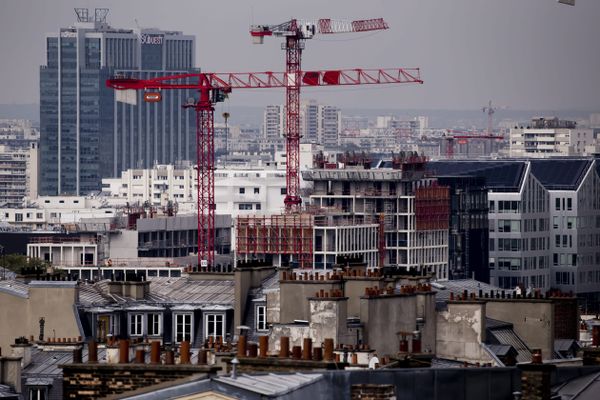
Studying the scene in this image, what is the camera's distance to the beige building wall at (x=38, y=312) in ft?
183

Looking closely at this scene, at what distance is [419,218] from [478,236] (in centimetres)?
871

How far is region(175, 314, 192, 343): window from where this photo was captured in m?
64.6

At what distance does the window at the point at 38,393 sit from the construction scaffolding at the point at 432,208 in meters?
143

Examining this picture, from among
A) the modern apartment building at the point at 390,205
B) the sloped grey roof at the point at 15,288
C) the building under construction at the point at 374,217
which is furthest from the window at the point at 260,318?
the modern apartment building at the point at 390,205

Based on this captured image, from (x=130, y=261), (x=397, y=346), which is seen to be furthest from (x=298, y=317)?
(x=130, y=261)

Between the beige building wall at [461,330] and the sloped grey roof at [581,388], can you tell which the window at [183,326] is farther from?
the sloped grey roof at [581,388]

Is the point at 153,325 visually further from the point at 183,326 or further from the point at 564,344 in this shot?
the point at 564,344

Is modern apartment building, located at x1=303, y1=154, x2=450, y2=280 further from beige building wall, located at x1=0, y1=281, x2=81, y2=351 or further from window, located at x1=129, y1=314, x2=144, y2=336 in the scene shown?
beige building wall, located at x1=0, y1=281, x2=81, y2=351

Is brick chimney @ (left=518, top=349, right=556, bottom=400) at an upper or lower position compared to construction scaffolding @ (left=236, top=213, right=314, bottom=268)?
lower

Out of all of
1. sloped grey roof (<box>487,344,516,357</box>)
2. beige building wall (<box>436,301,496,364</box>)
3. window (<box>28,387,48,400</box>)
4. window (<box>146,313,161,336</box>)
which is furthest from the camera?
window (<box>146,313,161,336</box>)

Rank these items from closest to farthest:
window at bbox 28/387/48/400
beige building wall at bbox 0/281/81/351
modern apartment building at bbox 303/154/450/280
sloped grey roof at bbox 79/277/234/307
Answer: window at bbox 28/387/48/400 → beige building wall at bbox 0/281/81/351 → sloped grey roof at bbox 79/277/234/307 → modern apartment building at bbox 303/154/450/280

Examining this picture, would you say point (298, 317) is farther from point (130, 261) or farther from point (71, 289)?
point (130, 261)

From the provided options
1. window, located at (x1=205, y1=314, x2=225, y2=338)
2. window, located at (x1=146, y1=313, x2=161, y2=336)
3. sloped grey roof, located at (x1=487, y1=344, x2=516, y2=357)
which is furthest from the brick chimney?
window, located at (x1=146, y1=313, x2=161, y2=336)

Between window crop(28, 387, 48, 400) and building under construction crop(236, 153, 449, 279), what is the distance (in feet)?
429
